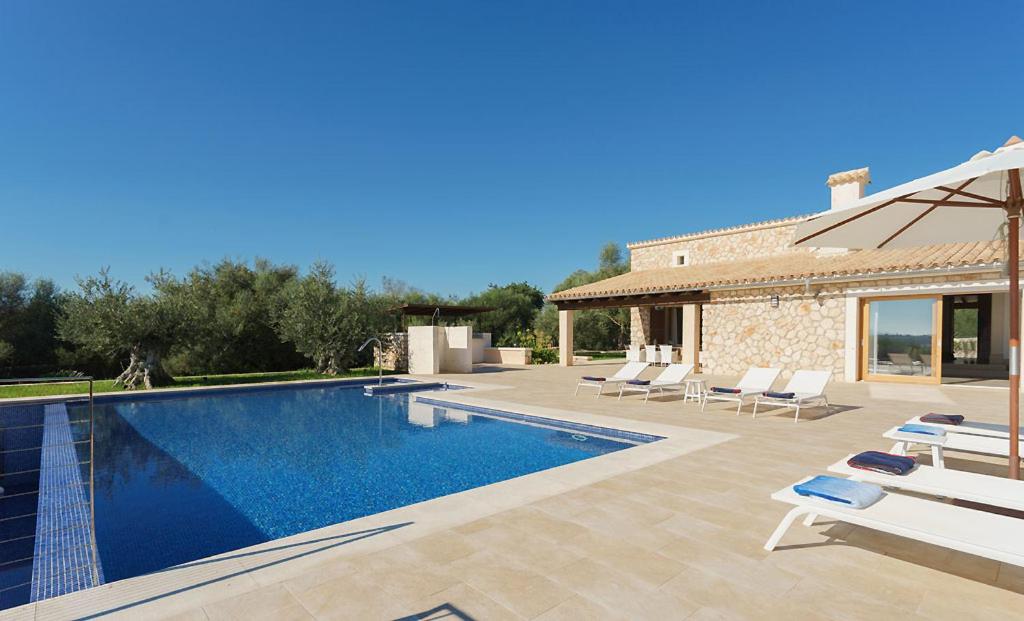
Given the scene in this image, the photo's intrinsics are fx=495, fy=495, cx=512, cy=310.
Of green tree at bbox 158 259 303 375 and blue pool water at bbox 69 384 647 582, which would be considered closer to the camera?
blue pool water at bbox 69 384 647 582

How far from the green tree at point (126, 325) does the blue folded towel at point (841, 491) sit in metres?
15.9

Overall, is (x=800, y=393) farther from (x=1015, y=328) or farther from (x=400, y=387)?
(x=400, y=387)

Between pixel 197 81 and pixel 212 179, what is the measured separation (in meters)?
8.22

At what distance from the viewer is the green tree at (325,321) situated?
17.4m

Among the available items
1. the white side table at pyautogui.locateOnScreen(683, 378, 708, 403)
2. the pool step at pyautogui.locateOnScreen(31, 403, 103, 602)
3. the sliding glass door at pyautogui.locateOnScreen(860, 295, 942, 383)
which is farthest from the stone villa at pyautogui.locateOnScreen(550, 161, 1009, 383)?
the pool step at pyautogui.locateOnScreen(31, 403, 103, 602)

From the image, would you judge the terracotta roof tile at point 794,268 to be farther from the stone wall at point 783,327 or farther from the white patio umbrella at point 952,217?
the white patio umbrella at point 952,217

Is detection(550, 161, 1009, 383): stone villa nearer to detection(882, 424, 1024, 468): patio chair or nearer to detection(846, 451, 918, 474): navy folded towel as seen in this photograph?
detection(882, 424, 1024, 468): patio chair

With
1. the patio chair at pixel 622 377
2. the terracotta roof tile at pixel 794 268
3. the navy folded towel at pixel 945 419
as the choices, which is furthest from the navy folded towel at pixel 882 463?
the terracotta roof tile at pixel 794 268

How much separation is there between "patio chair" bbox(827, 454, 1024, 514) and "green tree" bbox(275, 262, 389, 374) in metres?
16.2

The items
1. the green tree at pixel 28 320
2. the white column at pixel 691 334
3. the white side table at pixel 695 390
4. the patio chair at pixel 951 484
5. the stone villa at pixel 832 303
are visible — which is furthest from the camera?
the green tree at pixel 28 320

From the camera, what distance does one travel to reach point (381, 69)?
60.0 ft

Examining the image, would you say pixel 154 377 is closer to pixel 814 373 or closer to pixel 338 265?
pixel 338 265

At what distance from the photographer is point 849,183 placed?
17297 mm

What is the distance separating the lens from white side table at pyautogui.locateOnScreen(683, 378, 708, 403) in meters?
10.1
